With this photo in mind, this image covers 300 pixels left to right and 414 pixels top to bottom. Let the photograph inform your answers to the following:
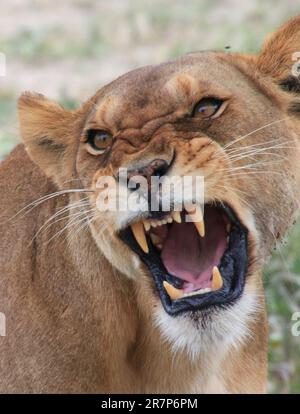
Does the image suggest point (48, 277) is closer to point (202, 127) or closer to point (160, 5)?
point (202, 127)

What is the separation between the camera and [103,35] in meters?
10.3

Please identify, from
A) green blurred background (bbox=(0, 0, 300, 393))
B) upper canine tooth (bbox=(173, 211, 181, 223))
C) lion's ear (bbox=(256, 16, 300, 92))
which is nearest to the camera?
upper canine tooth (bbox=(173, 211, 181, 223))

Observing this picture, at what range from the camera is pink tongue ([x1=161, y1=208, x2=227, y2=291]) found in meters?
3.95

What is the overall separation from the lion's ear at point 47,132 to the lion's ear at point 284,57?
2.11ft

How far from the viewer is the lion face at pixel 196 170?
3.74 m

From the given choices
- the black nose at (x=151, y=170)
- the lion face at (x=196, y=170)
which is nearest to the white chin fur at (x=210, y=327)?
the lion face at (x=196, y=170)

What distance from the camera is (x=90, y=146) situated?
402 centimetres

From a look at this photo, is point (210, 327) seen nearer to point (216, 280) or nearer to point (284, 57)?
point (216, 280)

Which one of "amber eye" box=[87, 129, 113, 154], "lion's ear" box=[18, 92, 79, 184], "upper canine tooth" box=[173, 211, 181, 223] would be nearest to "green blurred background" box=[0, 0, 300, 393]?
"lion's ear" box=[18, 92, 79, 184]

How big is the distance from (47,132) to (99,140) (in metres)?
0.31

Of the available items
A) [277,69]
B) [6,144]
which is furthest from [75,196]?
[6,144]

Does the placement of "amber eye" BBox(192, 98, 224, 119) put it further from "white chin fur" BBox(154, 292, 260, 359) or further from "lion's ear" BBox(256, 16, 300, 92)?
"white chin fur" BBox(154, 292, 260, 359)

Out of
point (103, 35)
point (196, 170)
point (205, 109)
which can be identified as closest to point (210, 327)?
point (196, 170)

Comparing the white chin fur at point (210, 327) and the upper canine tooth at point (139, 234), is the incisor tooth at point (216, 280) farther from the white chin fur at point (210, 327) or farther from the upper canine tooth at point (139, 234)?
the upper canine tooth at point (139, 234)
